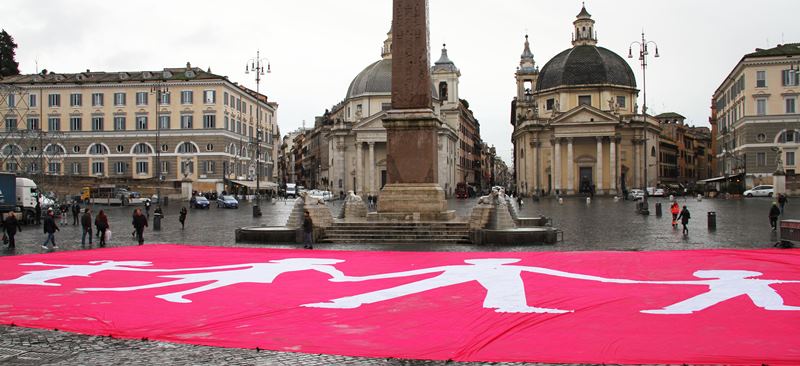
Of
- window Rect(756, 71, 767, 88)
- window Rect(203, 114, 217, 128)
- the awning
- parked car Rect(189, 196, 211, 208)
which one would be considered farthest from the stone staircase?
window Rect(756, 71, 767, 88)

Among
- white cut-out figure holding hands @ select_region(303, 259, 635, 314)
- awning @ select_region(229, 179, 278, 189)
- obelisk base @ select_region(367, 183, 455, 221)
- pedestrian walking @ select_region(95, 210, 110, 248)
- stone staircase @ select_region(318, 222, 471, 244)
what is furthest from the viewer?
awning @ select_region(229, 179, 278, 189)

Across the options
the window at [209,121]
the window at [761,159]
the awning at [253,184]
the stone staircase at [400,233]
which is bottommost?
the stone staircase at [400,233]

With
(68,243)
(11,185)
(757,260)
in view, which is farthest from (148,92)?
(757,260)

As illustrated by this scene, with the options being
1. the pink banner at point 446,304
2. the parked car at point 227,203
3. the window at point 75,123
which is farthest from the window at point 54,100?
the pink banner at point 446,304

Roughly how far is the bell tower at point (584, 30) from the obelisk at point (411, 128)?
70029 millimetres

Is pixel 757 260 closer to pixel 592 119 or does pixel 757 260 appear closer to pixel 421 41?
pixel 421 41

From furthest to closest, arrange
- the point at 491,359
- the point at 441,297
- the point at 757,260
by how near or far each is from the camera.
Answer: the point at 757,260, the point at 441,297, the point at 491,359

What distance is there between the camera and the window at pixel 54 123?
238ft

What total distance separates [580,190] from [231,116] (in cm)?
3865

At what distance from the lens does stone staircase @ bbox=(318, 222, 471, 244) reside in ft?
67.9

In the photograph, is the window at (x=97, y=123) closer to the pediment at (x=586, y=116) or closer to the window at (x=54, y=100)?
the window at (x=54, y=100)

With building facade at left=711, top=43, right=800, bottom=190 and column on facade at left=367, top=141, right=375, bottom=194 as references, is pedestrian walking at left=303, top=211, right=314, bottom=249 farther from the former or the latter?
column on facade at left=367, top=141, right=375, bottom=194

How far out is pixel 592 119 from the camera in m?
77.9

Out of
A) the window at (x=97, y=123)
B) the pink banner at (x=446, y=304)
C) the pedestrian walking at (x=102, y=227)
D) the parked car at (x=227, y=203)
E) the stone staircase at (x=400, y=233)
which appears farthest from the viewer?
the window at (x=97, y=123)
